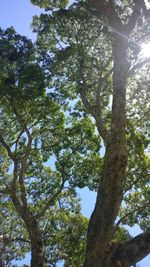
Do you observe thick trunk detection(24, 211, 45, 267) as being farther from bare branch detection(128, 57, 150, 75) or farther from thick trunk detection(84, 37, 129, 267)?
bare branch detection(128, 57, 150, 75)

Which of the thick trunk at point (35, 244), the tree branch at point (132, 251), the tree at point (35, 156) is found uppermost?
the tree at point (35, 156)

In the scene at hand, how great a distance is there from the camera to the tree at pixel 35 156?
13109mm

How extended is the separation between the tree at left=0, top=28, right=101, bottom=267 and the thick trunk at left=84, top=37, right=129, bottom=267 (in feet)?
10.9

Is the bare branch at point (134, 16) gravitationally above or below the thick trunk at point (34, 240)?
above

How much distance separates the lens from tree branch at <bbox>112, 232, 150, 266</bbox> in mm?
8328

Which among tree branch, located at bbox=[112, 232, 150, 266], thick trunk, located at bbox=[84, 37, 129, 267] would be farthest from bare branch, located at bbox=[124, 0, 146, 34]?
tree branch, located at bbox=[112, 232, 150, 266]

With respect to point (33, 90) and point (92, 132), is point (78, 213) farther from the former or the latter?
point (33, 90)

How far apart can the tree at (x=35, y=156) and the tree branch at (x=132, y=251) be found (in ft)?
9.68

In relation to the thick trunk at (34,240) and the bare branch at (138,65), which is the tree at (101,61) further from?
the thick trunk at (34,240)

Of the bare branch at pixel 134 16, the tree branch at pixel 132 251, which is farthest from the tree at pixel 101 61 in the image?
the tree branch at pixel 132 251

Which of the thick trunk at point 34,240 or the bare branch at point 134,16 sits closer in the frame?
the thick trunk at point 34,240

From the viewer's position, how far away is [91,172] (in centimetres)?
1566

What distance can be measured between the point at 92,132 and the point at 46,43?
14.2 feet

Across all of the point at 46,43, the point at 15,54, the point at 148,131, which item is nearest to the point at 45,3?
the point at 46,43
